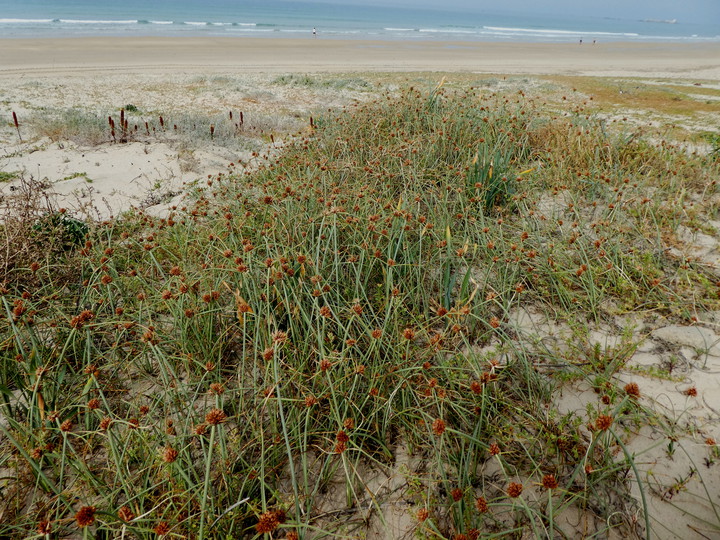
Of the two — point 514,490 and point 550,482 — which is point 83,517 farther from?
point 550,482

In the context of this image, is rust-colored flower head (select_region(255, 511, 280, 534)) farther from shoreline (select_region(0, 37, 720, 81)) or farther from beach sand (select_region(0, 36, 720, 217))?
shoreline (select_region(0, 37, 720, 81))

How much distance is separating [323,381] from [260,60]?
23.8 meters

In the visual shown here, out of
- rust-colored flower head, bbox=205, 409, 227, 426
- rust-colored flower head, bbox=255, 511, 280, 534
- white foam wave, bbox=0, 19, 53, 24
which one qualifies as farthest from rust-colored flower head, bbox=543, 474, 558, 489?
white foam wave, bbox=0, 19, 53, 24

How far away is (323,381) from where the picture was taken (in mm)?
1951

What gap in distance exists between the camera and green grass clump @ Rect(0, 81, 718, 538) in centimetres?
156

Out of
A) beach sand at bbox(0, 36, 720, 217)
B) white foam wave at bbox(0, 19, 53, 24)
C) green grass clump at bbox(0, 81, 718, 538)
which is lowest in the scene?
green grass clump at bbox(0, 81, 718, 538)

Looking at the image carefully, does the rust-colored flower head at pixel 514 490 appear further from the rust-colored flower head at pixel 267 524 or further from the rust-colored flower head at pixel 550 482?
the rust-colored flower head at pixel 267 524

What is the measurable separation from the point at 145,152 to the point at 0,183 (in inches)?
77.3

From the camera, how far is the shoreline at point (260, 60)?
18.0 metres

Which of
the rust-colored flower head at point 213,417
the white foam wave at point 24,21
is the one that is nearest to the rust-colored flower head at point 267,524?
the rust-colored flower head at point 213,417

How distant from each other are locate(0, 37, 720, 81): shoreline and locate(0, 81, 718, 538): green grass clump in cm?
1766

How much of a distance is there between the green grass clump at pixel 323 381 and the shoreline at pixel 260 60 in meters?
17.7

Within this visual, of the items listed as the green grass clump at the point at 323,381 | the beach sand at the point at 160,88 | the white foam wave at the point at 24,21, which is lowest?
the green grass clump at the point at 323,381

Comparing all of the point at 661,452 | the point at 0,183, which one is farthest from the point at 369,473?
the point at 0,183
